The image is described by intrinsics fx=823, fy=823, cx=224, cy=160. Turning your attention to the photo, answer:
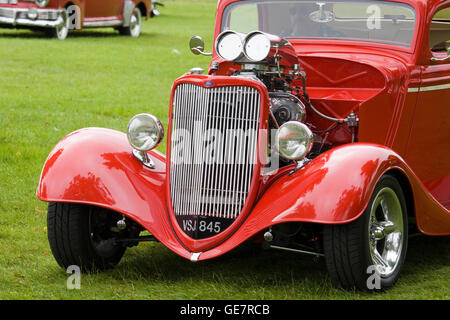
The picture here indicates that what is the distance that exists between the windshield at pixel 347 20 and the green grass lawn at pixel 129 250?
162 cm

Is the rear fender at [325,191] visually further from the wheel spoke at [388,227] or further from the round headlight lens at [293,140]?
the wheel spoke at [388,227]

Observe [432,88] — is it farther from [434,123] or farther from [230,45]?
[230,45]

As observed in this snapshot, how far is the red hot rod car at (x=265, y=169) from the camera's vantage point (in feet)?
15.5

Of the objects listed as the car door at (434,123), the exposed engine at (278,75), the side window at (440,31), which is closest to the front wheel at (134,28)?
the side window at (440,31)

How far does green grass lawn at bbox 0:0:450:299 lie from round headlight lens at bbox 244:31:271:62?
54.6 inches

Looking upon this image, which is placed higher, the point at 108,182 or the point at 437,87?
the point at 437,87

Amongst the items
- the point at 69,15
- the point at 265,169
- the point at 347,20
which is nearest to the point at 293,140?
the point at 265,169

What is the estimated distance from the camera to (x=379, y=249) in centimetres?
516

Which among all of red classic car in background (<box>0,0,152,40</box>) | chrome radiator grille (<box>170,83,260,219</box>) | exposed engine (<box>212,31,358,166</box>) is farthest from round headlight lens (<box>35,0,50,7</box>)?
chrome radiator grille (<box>170,83,260,219</box>)

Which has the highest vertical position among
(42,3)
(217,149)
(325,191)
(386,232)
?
(42,3)

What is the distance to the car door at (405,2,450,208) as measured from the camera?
601 cm

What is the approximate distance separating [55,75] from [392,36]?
9.19 metres

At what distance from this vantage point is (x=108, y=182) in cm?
511

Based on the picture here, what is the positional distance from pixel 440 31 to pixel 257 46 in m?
2.02
